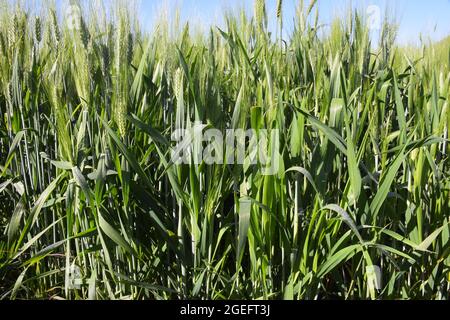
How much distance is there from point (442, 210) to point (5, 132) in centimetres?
144

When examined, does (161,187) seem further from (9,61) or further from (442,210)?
(442,210)

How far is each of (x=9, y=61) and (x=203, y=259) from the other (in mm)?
897

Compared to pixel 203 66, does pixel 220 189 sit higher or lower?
lower

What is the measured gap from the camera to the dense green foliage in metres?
1.20

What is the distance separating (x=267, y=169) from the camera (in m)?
A: 1.16

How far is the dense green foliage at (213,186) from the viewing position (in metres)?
1.20

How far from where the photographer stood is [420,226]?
4.24 feet

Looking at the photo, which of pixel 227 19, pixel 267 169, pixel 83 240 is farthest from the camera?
pixel 227 19

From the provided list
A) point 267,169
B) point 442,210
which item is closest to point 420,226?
point 442,210

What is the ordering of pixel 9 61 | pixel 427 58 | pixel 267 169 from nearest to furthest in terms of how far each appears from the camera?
pixel 267 169, pixel 9 61, pixel 427 58

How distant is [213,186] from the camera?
3.97ft

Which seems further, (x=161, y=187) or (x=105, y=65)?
(x=161, y=187)
